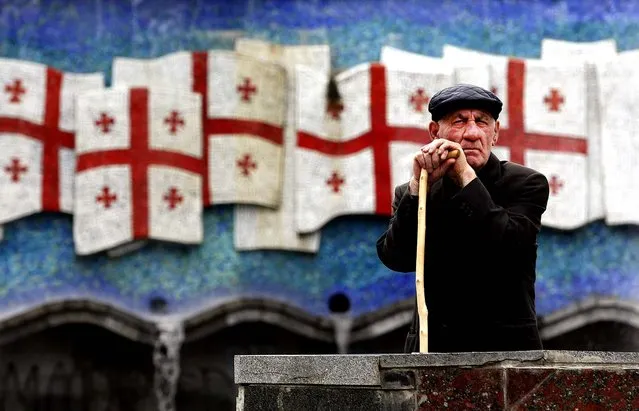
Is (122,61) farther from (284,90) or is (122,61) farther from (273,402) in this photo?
(273,402)

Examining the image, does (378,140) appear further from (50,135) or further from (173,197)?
(50,135)

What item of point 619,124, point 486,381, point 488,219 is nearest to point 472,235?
point 488,219

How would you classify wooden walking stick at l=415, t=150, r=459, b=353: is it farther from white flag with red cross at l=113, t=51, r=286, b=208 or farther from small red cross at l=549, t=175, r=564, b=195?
small red cross at l=549, t=175, r=564, b=195

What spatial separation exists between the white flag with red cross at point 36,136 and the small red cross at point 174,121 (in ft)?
2.40

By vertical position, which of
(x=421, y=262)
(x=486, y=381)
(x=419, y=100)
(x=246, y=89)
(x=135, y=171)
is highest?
(x=246, y=89)

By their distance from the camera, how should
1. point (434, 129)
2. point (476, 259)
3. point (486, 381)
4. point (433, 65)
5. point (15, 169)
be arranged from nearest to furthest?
point (486, 381)
point (476, 259)
point (434, 129)
point (15, 169)
point (433, 65)

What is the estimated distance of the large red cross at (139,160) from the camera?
36.1 ft

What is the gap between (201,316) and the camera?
1105cm

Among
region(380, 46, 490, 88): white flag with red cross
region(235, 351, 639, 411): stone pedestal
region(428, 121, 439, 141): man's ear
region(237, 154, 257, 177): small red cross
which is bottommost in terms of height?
region(235, 351, 639, 411): stone pedestal

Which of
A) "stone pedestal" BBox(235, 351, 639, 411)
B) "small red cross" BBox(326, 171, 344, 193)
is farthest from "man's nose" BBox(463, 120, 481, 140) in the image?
"small red cross" BBox(326, 171, 344, 193)

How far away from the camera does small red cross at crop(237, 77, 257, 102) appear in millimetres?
11203

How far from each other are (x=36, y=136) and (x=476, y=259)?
8.05 metres

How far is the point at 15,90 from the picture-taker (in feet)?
36.6

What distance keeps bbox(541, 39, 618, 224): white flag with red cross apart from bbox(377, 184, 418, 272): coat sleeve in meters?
7.67
